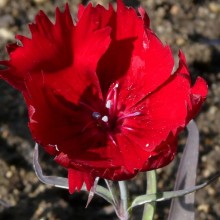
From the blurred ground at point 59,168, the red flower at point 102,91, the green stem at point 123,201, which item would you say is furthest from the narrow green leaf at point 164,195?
the blurred ground at point 59,168

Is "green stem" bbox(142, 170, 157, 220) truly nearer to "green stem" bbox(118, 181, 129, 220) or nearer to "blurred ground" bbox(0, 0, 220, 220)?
"green stem" bbox(118, 181, 129, 220)

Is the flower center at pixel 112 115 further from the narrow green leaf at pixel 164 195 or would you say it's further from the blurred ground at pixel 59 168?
the blurred ground at pixel 59 168

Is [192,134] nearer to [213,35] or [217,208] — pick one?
[217,208]

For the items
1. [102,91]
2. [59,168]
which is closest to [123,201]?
[102,91]

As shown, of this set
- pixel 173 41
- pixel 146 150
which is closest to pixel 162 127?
pixel 146 150

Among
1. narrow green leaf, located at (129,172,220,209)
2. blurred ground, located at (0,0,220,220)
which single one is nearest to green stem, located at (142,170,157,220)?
narrow green leaf, located at (129,172,220,209)

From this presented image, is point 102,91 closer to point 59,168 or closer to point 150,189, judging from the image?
point 150,189
